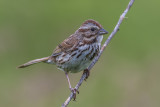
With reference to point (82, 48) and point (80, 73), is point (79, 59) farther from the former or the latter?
point (80, 73)

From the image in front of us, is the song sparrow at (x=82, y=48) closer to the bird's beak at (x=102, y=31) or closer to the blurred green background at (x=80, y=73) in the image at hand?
the bird's beak at (x=102, y=31)

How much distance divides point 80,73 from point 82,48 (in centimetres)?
323

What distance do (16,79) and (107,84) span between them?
73.3 inches

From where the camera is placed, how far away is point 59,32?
452 inches

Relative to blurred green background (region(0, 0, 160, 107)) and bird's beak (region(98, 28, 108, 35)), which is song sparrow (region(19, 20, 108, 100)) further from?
blurred green background (region(0, 0, 160, 107))

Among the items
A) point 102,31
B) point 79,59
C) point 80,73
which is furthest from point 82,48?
point 80,73

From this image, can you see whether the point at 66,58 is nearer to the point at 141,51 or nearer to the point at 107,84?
the point at 107,84

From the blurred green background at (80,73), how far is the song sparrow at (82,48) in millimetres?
2318

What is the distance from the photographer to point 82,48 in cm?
745

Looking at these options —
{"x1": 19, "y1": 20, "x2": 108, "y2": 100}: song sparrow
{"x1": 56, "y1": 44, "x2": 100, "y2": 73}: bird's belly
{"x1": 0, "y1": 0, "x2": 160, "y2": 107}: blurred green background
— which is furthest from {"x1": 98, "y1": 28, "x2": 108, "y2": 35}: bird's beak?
{"x1": 0, "y1": 0, "x2": 160, "y2": 107}: blurred green background

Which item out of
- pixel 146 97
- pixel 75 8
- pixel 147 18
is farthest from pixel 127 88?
pixel 75 8

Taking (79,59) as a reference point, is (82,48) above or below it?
above

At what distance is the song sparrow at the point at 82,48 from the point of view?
24.0ft

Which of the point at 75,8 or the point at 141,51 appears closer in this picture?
the point at 141,51
